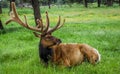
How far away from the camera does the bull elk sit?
28.3 feet

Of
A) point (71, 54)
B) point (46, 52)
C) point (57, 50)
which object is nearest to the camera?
point (46, 52)

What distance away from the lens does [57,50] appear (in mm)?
8914

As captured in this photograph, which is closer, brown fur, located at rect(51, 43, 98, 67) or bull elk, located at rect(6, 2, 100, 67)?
bull elk, located at rect(6, 2, 100, 67)

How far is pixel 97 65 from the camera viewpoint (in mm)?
8992

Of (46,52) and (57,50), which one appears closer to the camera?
(46,52)

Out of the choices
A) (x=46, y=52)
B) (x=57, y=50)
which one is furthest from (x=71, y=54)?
(x=46, y=52)

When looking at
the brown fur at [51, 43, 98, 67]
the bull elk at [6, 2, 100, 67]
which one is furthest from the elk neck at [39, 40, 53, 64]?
the brown fur at [51, 43, 98, 67]

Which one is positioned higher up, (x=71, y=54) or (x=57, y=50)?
(x=57, y=50)

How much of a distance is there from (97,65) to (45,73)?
1.61 m

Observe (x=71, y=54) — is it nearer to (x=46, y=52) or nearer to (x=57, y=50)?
(x=57, y=50)

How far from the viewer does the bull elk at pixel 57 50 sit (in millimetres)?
8641

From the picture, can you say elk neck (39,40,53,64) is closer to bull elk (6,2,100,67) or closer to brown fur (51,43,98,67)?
bull elk (6,2,100,67)

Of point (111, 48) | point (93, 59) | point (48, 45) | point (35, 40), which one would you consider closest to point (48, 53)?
point (48, 45)

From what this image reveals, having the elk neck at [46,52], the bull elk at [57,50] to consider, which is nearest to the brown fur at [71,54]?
the bull elk at [57,50]
